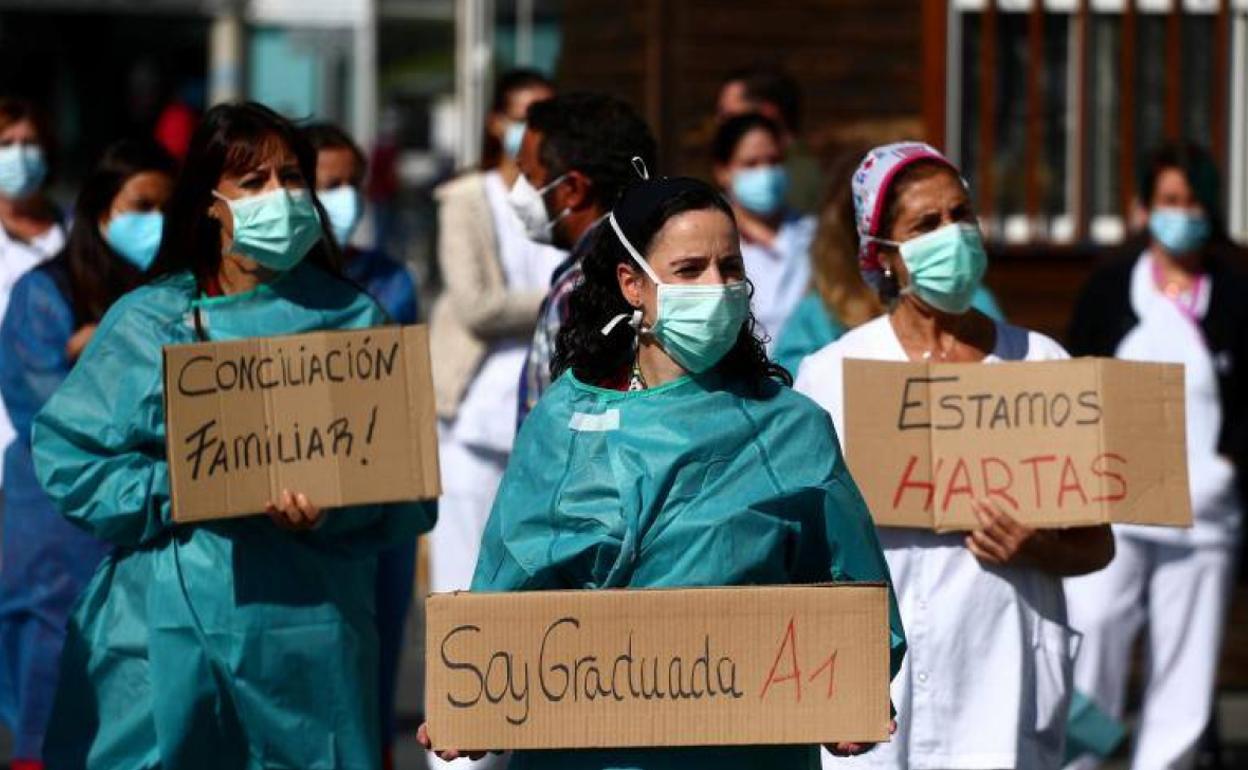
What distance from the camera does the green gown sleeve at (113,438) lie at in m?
5.60

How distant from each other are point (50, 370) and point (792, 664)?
9.65ft

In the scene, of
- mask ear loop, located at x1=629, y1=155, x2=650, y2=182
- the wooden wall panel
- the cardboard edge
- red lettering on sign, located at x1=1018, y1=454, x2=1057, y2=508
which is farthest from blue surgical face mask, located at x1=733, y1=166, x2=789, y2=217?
red lettering on sign, located at x1=1018, y1=454, x2=1057, y2=508

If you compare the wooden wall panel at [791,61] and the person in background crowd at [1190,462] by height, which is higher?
the wooden wall panel at [791,61]

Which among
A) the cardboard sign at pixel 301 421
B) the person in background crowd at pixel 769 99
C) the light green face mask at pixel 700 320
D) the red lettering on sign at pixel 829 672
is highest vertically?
the person in background crowd at pixel 769 99

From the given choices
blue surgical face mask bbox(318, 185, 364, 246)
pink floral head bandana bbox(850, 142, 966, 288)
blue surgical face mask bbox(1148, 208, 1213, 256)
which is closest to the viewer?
pink floral head bandana bbox(850, 142, 966, 288)

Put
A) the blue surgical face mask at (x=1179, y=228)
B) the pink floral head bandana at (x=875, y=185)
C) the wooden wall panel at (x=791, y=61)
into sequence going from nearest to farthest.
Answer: the pink floral head bandana at (x=875, y=185) < the blue surgical face mask at (x=1179, y=228) < the wooden wall panel at (x=791, y=61)

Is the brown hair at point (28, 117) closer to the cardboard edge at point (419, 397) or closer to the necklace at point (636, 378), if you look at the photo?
the cardboard edge at point (419, 397)

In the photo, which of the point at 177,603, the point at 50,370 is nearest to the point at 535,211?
the point at 177,603

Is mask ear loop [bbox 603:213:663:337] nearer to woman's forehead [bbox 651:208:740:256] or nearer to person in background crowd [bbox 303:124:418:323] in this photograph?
woman's forehead [bbox 651:208:740:256]

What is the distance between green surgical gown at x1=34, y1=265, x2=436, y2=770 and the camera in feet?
18.5

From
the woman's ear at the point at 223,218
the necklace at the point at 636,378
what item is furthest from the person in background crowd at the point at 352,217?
the necklace at the point at 636,378

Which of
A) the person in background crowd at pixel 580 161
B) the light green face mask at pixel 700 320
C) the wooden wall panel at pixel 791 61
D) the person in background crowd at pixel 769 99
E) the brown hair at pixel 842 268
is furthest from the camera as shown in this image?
the wooden wall panel at pixel 791 61

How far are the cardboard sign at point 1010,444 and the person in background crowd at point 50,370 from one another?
218 centimetres

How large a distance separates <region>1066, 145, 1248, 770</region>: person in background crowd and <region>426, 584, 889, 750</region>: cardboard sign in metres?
4.10
